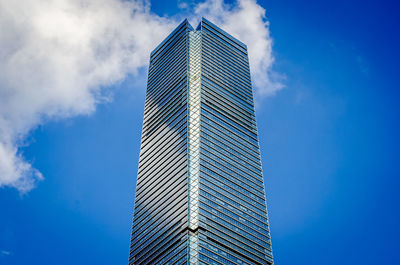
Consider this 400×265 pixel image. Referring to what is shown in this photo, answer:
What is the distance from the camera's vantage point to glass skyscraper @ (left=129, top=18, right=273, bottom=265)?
134m

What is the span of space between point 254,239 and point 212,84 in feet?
194

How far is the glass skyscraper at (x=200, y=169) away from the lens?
441ft

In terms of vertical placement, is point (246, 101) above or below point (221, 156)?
above

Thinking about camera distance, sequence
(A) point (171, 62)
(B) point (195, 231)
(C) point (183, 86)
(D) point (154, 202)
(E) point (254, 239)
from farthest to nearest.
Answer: (A) point (171, 62) → (C) point (183, 86) → (D) point (154, 202) → (E) point (254, 239) → (B) point (195, 231)

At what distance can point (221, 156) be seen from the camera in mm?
153250

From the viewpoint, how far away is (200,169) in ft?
472

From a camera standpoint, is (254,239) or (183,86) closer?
(254,239)

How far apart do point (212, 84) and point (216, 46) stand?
25179 mm

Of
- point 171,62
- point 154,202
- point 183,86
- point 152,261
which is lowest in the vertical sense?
point 152,261

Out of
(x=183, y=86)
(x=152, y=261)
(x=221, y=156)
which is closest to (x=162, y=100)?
(x=183, y=86)

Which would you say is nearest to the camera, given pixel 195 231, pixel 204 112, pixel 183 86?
pixel 195 231

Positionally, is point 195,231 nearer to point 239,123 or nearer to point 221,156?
point 221,156

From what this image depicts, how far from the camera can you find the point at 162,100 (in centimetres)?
18200

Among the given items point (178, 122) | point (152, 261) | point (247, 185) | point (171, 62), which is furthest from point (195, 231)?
point (171, 62)
